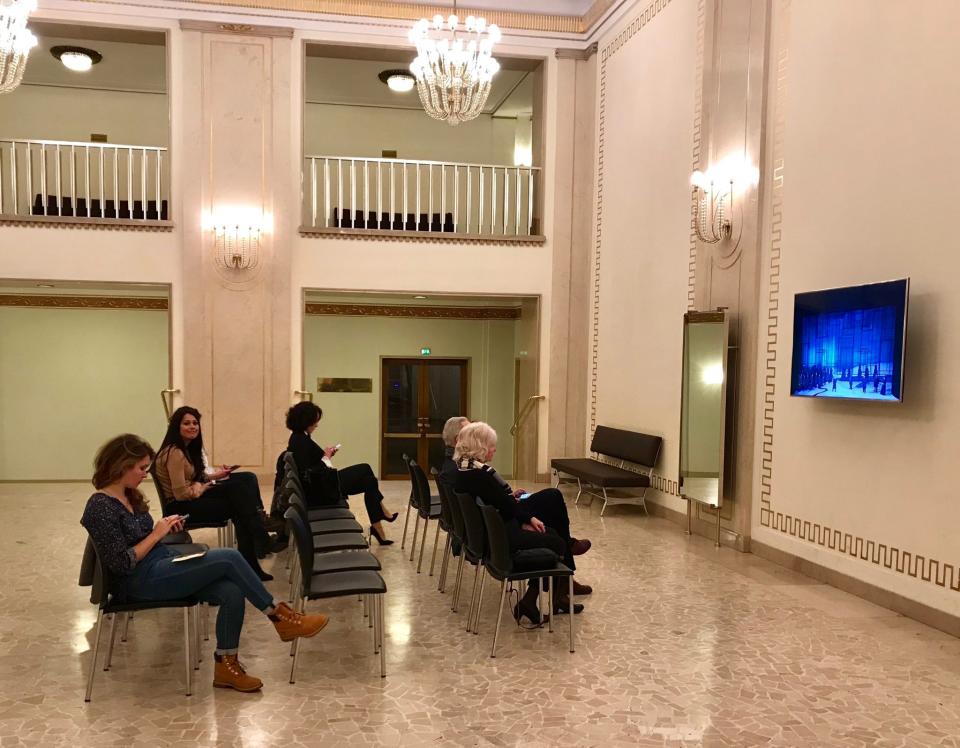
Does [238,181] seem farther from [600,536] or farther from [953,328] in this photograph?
[953,328]

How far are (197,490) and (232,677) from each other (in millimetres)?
2202

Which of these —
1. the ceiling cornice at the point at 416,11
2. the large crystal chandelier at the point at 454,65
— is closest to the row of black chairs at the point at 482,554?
the large crystal chandelier at the point at 454,65

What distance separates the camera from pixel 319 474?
246 inches

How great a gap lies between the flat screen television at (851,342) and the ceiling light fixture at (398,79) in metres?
8.06

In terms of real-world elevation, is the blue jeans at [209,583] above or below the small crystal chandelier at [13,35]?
below

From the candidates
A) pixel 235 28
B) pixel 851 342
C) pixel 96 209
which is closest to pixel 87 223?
pixel 96 209

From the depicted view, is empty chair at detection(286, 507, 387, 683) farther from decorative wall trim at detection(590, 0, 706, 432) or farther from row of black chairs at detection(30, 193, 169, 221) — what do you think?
row of black chairs at detection(30, 193, 169, 221)

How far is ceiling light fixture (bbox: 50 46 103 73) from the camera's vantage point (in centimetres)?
1122

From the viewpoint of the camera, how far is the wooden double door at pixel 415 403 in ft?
46.5

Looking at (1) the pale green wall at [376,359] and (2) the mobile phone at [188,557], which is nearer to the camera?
(2) the mobile phone at [188,557]

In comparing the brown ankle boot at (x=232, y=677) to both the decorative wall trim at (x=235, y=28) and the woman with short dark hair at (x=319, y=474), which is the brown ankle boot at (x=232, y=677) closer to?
the woman with short dark hair at (x=319, y=474)

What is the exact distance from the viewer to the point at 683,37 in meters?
8.12

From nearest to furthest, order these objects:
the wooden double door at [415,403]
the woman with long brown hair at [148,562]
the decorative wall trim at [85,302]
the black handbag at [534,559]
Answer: the woman with long brown hair at [148,562] → the black handbag at [534,559] → the decorative wall trim at [85,302] → the wooden double door at [415,403]

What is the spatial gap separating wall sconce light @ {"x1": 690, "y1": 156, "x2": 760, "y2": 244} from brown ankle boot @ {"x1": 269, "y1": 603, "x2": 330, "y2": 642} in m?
4.95
